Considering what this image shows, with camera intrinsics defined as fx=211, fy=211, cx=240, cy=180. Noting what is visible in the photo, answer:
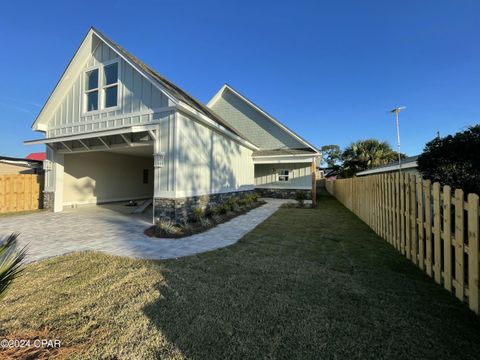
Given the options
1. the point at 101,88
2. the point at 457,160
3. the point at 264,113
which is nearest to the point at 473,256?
the point at 457,160

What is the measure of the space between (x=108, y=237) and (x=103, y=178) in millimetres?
9254

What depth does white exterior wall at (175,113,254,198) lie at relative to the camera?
7785 mm

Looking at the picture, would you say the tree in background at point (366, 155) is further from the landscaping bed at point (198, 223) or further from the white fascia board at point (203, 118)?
the landscaping bed at point (198, 223)

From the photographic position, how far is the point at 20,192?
10703 mm

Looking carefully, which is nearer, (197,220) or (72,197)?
(197,220)

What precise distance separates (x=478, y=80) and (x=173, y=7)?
15199mm

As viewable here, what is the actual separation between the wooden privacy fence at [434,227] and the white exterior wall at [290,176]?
32.8ft

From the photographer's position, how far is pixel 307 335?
85.2 inches

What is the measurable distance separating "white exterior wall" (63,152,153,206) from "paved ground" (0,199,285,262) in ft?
10.8

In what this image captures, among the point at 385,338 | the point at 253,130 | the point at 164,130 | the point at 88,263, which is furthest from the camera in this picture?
the point at 253,130

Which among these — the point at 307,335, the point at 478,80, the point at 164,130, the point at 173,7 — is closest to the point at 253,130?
the point at 173,7

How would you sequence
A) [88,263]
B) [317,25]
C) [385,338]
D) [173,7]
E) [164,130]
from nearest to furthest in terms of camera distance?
[385,338]
[88,263]
[164,130]
[173,7]
[317,25]

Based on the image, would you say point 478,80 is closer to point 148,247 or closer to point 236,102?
point 236,102

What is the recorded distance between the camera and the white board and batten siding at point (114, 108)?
8039 millimetres
